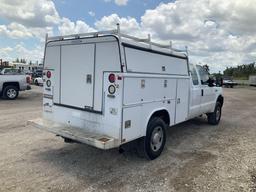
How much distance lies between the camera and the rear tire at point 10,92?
14.5 m

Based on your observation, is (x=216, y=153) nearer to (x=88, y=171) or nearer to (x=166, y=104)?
(x=166, y=104)

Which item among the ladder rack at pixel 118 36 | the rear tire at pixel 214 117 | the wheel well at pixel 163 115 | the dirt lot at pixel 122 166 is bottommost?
the dirt lot at pixel 122 166

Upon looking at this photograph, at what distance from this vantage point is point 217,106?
945cm

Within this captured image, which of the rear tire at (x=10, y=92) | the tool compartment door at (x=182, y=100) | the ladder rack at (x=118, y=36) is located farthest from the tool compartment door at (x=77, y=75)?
the rear tire at (x=10, y=92)

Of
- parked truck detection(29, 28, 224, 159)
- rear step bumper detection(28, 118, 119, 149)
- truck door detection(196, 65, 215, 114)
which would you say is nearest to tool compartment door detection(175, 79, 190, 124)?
parked truck detection(29, 28, 224, 159)

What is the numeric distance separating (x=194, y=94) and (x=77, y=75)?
143 inches

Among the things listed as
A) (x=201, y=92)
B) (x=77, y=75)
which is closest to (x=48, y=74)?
(x=77, y=75)

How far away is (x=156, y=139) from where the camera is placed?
5.52 meters

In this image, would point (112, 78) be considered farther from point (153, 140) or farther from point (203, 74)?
point (203, 74)

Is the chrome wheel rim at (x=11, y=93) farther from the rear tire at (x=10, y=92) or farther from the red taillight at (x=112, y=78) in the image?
the red taillight at (x=112, y=78)

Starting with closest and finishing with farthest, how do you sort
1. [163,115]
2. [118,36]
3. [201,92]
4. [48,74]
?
[118,36] → [48,74] → [163,115] → [201,92]

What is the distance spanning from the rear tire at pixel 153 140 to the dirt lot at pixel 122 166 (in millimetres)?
183

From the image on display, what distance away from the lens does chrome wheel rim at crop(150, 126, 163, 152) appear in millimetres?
5395

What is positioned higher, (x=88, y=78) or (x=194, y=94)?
(x=88, y=78)
